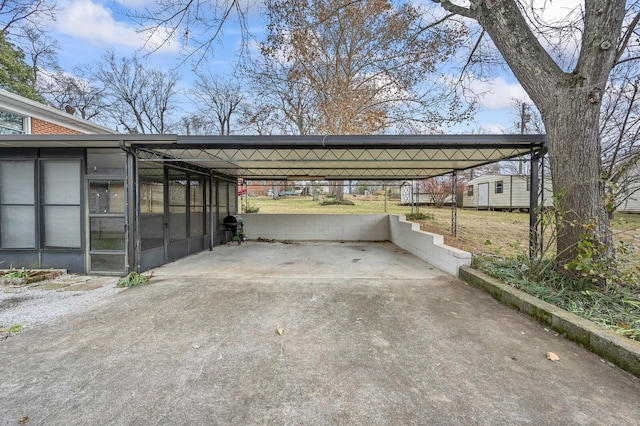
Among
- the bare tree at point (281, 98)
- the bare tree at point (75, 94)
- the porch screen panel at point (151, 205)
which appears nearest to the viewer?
the porch screen panel at point (151, 205)

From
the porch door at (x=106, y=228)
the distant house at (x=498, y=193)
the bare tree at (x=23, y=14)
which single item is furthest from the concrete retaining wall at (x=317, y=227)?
the bare tree at (x=23, y=14)

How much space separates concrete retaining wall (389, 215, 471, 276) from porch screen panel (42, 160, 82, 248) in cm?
730

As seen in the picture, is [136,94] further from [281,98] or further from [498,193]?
[498,193]

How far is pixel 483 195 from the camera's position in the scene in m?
19.2

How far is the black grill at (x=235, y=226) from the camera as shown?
9.98 m

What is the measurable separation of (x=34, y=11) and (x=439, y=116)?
14.7 meters

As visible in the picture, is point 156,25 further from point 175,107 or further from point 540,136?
point 175,107

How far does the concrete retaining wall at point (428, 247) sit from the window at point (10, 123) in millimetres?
10739

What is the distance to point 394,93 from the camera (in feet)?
39.8

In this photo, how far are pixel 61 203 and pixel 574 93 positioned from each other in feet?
28.5

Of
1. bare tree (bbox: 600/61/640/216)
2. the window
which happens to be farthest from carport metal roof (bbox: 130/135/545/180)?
the window

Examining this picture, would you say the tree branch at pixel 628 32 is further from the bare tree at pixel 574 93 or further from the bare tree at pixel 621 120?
the bare tree at pixel 621 120

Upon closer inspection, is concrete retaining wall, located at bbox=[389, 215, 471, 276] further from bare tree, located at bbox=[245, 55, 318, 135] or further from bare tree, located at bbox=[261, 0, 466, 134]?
bare tree, located at bbox=[245, 55, 318, 135]

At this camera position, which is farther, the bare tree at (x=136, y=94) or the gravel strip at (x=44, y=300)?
the bare tree at (x=136, y=94)
